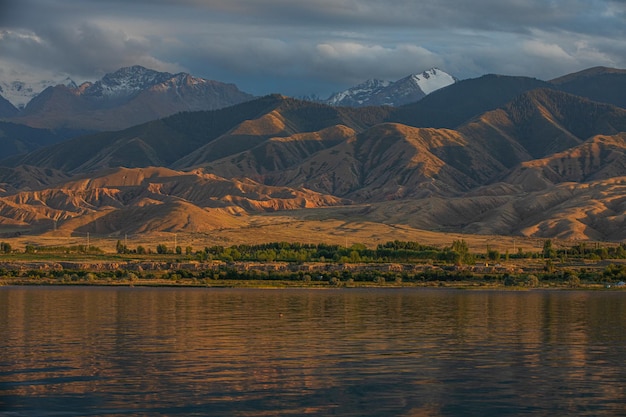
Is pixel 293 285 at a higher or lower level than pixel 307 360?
lower

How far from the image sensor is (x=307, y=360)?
6028 cm

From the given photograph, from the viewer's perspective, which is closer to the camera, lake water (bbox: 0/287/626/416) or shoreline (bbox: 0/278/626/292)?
lake water (bbox: 0/287/626/416)

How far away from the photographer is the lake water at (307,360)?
46.6m

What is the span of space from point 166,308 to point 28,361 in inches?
1653

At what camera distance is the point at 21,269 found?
170875mm

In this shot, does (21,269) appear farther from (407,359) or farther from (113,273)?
(407,359)

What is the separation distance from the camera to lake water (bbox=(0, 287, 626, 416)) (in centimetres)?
4659

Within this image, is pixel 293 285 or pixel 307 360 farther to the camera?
pixel 293 285

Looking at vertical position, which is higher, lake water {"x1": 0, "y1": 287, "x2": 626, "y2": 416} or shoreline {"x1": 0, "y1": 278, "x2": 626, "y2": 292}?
lake water {"x1": 0, "y1": 287, "x2": 626, "y2": 416}

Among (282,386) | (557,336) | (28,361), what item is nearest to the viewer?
(282,386)

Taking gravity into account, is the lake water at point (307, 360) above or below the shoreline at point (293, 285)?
above

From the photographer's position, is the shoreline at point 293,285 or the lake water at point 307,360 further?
the shoreline at point 293,285

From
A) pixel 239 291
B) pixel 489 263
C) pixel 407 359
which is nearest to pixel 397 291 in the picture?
pixel 239 291

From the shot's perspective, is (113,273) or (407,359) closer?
(407,359)
